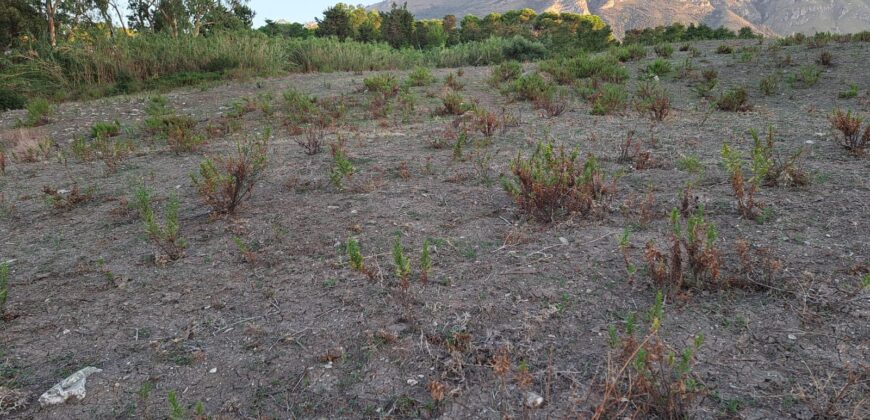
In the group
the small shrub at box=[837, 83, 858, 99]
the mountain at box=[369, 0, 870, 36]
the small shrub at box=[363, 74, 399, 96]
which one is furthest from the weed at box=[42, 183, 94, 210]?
the mountain at box=[369, 0, 870, 36]

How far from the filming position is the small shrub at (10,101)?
9016 millimetres

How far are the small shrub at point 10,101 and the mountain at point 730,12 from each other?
99015mm

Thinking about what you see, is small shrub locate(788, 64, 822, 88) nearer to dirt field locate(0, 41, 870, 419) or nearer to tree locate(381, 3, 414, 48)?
dirt field locate(0, 41, 870, 419)

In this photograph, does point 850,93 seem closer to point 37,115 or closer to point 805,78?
point 805,78

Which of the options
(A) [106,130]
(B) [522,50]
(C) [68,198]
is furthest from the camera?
(B) [522,50]

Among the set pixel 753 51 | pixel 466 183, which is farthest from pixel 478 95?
pixel 753 51

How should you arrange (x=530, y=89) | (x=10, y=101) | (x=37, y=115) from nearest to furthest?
1. (x=530, y=89)
2. (x=37, y=115)
3. (x=10, y=101)

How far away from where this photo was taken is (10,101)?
905cm

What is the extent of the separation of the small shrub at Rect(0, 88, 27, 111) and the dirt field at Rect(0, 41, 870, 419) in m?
6.04

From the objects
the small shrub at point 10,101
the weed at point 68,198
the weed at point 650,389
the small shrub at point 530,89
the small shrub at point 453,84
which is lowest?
the weed at point 650,389

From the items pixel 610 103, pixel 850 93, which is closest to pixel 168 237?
pixel 610 103

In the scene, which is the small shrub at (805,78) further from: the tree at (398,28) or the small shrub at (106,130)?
the tree at (398,28)

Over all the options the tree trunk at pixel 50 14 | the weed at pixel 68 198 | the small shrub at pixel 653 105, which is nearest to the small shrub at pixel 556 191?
the small shrub at pixel 653 105

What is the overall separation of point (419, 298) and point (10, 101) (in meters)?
10.4
